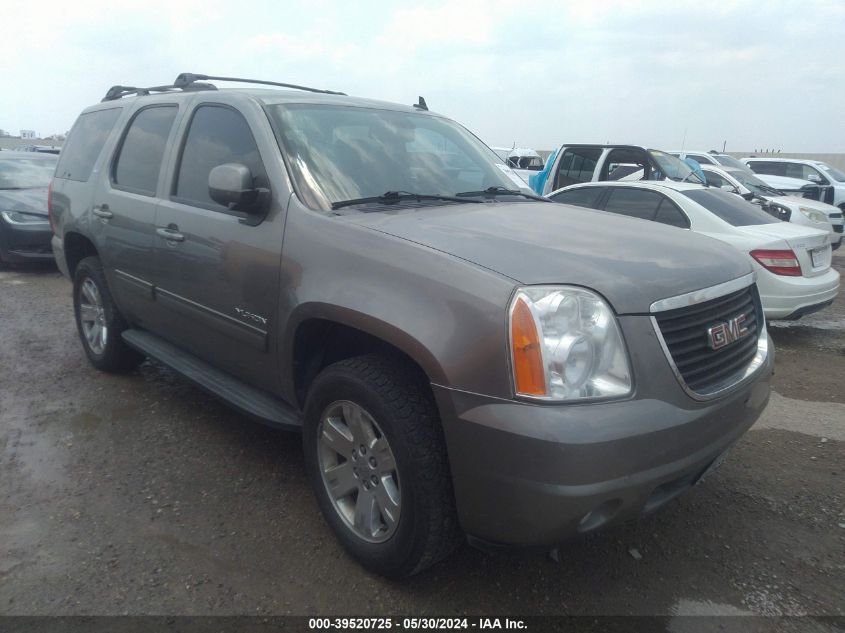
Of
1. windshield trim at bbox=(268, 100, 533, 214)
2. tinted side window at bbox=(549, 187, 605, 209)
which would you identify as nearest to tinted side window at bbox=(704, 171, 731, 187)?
tinted side window at bbox=(549, 187, 605, 209)

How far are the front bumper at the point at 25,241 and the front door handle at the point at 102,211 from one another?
5251mm

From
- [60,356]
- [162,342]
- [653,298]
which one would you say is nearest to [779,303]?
[653,298]

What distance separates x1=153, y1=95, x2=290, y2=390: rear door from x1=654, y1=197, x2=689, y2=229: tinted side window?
4.65 meters

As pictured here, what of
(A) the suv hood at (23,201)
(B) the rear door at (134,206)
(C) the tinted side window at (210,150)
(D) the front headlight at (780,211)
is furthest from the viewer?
(D) the front headlight at (780,211)

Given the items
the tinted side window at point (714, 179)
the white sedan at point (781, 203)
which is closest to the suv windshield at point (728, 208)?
the white sedan at point (781, 203)

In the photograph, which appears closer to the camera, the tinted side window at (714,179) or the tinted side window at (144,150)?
the tinted side window at (144,150)

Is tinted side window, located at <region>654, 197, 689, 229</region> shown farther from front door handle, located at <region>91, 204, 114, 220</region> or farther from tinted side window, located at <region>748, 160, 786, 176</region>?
tinted side window, located at <region>748, 160, 786, 176</region>

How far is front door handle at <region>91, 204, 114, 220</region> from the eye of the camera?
13.8 feet

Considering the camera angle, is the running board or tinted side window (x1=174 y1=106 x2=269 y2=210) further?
tinted side window (x1=174 y1=106 x2=269 y2=210)

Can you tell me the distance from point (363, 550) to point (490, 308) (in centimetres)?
117

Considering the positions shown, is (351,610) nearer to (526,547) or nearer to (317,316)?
(526,547)

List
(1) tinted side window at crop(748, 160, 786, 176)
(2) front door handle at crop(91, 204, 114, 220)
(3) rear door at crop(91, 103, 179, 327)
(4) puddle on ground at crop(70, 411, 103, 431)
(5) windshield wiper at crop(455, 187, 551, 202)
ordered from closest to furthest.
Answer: (5) windshield wiper at crop(455, 187, 551, 202), (3) rear door at crop(91, 103, 179, 327), (4) puddle on ground at crop(70, 411, 103, 431), (2) front door handle at crop(91, 204, 114, 220), (1) tinted side window at crop(748, 160, 786, 176)

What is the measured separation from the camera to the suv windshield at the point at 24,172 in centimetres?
967

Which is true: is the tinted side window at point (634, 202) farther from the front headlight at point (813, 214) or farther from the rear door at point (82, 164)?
the rear door at point (82, 164)
